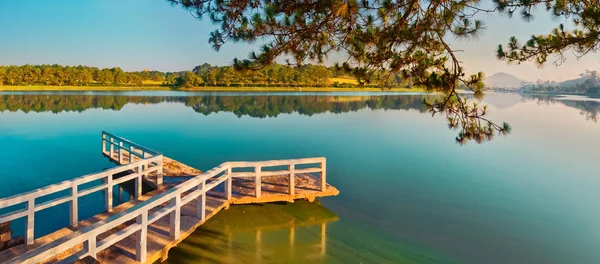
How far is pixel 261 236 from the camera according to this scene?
6398mm

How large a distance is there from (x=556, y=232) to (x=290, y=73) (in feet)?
267

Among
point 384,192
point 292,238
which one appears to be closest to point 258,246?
point 292,238

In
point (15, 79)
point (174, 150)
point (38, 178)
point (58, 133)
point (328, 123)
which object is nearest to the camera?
point (38, 178)

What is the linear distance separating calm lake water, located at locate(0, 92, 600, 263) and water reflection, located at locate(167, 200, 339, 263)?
0.02m

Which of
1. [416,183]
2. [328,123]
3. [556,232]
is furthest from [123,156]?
[328,123]

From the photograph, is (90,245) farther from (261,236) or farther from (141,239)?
(261,236)

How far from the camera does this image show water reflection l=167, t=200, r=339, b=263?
5.61 meters

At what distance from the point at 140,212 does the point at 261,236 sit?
236 cm

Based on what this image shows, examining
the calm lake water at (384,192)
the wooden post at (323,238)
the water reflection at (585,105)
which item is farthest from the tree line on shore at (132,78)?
the wooden post at (323,238)

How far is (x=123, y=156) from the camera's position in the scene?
10305 mm

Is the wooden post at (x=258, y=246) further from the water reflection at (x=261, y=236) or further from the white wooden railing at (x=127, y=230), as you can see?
the white wooden railing at (x=127, y=230)

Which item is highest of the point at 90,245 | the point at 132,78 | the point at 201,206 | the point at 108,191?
the point at 132,78

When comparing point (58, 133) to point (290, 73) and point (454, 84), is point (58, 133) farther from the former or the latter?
point (290, 73)

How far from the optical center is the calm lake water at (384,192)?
6027 mm
